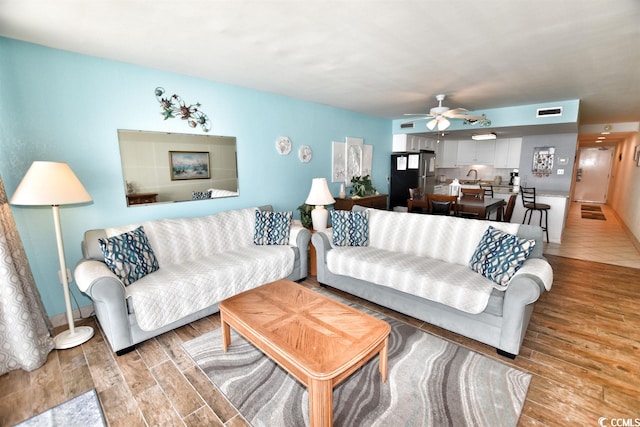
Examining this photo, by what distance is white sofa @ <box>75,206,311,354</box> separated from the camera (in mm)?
2121

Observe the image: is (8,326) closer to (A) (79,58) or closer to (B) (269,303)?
(B) (269,303)

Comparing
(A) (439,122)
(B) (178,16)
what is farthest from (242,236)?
(A) (439,122)

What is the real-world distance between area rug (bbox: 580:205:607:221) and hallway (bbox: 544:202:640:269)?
1.41 feet

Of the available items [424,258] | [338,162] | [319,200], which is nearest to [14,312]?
[319,200]

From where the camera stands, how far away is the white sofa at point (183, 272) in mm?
2121

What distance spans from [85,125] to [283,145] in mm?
2267

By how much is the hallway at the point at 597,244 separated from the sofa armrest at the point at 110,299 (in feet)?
18.3

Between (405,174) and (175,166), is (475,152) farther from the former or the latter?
(175,166)

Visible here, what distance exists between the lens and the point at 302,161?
4516 millimetres

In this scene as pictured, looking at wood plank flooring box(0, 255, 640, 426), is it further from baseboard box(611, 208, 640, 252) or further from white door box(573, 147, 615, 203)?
white door box(573, 147, 615, 203)

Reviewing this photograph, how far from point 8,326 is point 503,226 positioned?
3.96 meters

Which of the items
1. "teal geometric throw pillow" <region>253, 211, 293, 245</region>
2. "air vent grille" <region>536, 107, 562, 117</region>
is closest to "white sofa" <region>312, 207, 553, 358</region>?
"teal geometric throw pillow" <region>253, 211, 293, 245</region>

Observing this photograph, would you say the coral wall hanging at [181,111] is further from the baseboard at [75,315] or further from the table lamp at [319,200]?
the baseboard at [75,315]

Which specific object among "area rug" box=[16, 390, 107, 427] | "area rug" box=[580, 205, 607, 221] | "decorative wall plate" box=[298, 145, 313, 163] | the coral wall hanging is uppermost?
the coral wall hanging
